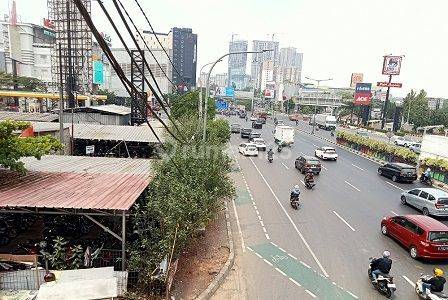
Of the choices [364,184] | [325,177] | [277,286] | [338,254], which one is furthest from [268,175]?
[277,286]

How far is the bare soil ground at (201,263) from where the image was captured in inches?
406

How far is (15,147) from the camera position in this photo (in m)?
11.5

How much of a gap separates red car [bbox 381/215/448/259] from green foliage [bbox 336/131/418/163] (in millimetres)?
18890

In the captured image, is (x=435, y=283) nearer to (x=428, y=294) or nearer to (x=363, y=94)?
(x=428, y=294)

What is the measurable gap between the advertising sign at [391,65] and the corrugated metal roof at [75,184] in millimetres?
59164

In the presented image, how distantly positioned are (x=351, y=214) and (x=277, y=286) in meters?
9.26

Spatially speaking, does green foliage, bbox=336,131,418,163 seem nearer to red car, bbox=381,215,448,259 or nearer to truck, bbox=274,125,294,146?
truck, bbox=274,125,294,146

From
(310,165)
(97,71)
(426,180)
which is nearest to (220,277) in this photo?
(310,165)

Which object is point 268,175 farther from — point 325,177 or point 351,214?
point 351,214

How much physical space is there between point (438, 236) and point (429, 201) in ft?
20.1

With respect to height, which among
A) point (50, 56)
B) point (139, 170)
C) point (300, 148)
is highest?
point (50, 56)

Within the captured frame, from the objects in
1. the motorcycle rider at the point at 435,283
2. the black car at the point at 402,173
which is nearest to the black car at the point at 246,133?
the black car at the point at 402,173

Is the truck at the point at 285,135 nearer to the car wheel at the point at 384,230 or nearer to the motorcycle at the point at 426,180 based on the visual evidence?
the motorcycle at the point at 426,180

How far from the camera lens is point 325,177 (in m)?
27.5
